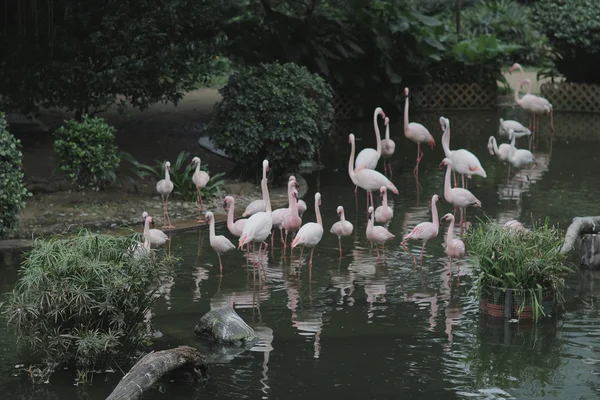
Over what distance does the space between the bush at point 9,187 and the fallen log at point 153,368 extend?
4.31 meters

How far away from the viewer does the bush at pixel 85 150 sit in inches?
514

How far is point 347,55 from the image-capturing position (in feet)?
68.9

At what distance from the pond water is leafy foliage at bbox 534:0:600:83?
9406 mm

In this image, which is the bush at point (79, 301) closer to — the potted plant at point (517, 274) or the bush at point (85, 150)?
the potted plant at point (517, 274)

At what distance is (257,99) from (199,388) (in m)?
7.83

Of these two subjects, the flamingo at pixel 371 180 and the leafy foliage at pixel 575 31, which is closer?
the flamingo at pixel 371 180

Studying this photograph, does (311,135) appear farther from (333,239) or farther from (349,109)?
(349,109)

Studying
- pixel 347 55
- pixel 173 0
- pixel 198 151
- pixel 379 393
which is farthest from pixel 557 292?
pixel 347 55

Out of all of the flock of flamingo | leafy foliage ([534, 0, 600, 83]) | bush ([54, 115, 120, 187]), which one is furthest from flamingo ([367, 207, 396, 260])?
leafy foliage ([534, 0, 600, 83])

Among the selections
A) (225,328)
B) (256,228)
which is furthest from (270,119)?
(225,328)

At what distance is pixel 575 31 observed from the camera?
22.1 meters

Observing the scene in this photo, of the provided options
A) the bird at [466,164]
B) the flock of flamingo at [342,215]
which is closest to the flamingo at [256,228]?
the flock of flamingo at [342,215]

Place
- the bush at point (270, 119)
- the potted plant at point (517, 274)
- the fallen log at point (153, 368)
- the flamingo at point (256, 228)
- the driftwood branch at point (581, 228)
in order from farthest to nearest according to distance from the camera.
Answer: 1. the bush at point (270, 119)
2. the driftwood branch at point (581, 228)
3. the flamingo at point (256, 228)
4. the potted plant at point (517, 274)
5. the fallen log at point (153, 368)

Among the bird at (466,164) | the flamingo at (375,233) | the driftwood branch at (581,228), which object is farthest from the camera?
the bird at (466,164)
